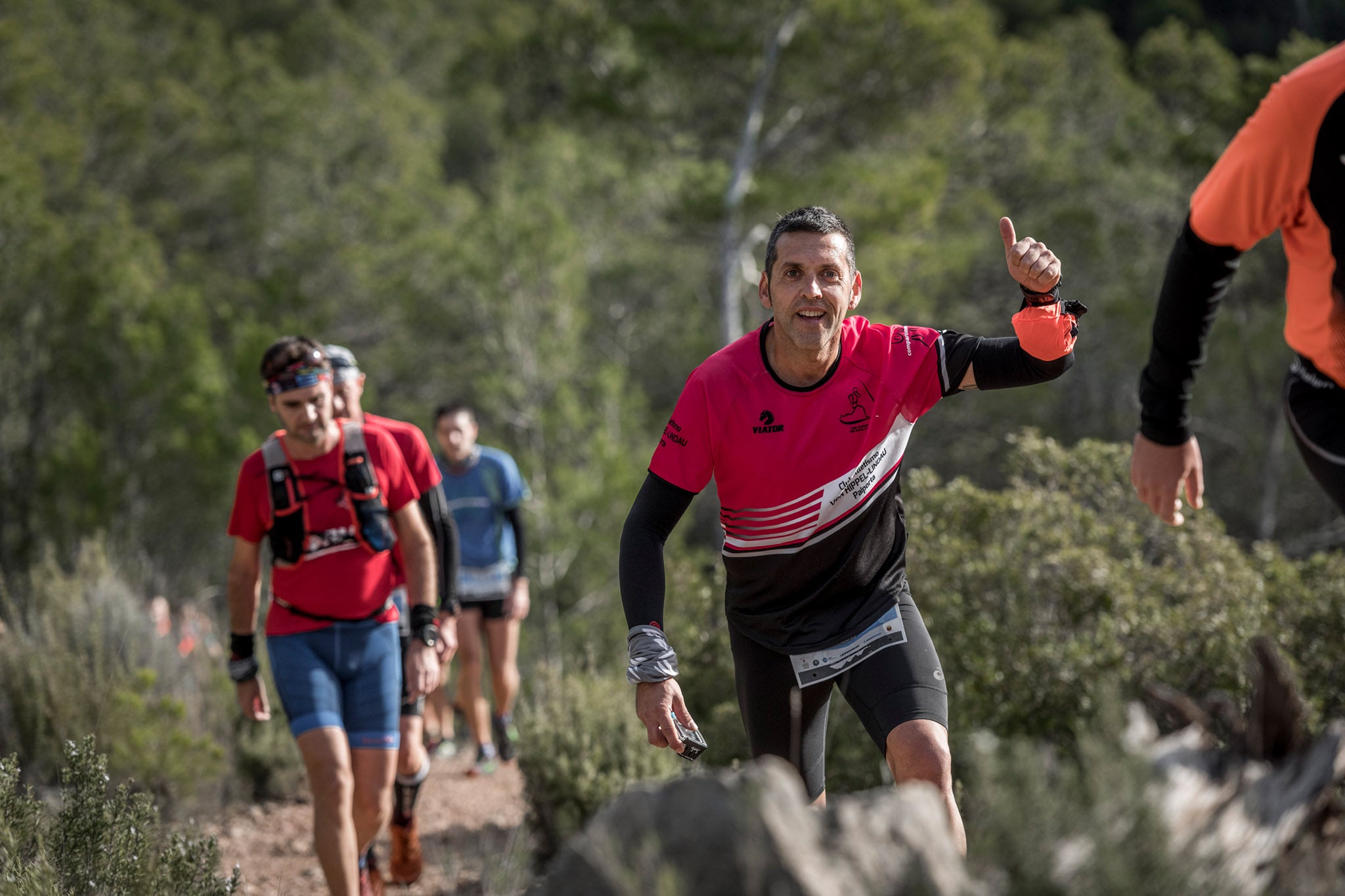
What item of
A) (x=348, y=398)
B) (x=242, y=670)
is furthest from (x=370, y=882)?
(x=348, y=398)

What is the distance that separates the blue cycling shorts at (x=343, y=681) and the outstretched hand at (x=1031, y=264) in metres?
2.63

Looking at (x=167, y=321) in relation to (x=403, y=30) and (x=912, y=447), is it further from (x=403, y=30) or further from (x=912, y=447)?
(x=403, y=30)

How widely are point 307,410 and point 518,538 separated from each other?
3.20 m

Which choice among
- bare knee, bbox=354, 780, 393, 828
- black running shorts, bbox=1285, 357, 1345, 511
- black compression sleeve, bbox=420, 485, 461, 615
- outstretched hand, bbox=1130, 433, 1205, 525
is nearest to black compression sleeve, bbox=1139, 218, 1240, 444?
outstretched hand, bbox=1130, 433, 1205, 525

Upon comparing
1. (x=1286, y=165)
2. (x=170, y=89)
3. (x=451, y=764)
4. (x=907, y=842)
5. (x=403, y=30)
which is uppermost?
(x=403, y=30)

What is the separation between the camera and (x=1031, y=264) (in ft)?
9.95

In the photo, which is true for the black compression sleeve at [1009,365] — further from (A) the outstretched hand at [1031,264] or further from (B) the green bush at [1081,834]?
(B) the green bush at [1081,834]

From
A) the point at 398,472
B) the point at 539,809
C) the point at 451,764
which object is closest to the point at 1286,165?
the point at 398,472

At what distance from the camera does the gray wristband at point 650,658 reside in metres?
2.84

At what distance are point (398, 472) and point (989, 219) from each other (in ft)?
59.5

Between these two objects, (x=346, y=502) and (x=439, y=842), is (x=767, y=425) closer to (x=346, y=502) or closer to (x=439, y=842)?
(x=346, y=502)

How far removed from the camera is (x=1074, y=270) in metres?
20.4

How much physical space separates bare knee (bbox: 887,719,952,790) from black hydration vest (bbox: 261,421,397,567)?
2120 mm

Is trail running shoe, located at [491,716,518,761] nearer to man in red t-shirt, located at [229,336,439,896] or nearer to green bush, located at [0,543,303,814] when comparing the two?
green bush, located at [0,543,303,814]
